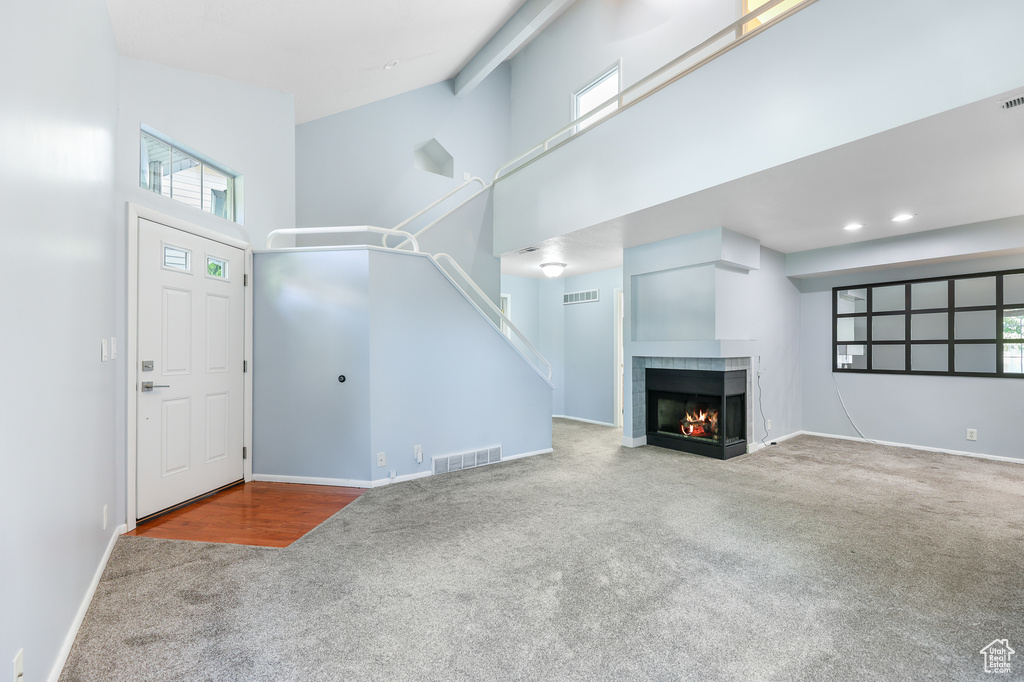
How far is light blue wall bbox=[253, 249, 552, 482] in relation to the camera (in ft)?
13.9

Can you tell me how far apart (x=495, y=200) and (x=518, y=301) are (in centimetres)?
226

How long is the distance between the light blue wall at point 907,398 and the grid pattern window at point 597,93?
3.67 m

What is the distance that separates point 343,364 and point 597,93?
4.67m

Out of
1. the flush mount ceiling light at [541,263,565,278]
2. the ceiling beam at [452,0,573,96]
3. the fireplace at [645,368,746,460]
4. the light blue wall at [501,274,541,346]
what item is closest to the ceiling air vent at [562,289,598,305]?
the light blue wall at [501,274,541,346]

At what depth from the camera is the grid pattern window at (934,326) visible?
16.3 ft

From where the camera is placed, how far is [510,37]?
555 centimetres

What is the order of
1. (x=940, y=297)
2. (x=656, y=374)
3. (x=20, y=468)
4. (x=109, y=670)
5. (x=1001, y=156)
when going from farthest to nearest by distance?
(x=656, y=374), (x=940, y=297), (x=1001, y=156), (x=109, y=670), (x=20, y=468)

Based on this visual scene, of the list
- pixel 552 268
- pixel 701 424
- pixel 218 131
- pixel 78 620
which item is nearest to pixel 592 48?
pixel 552 268

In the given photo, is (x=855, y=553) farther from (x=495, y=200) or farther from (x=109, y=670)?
(x=495, y=200)

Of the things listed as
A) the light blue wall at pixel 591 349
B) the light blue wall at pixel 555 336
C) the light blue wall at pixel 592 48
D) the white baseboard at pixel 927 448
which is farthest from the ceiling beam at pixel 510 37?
the white baseboard at pixel 927 448

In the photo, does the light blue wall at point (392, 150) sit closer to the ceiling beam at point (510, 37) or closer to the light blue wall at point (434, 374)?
the ceiling beam at point (510, 37)

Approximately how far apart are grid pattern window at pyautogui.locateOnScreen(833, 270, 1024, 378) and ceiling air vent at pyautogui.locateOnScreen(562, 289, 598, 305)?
3.27m

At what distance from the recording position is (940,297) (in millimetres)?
5449

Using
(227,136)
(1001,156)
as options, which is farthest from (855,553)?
(227,136)
